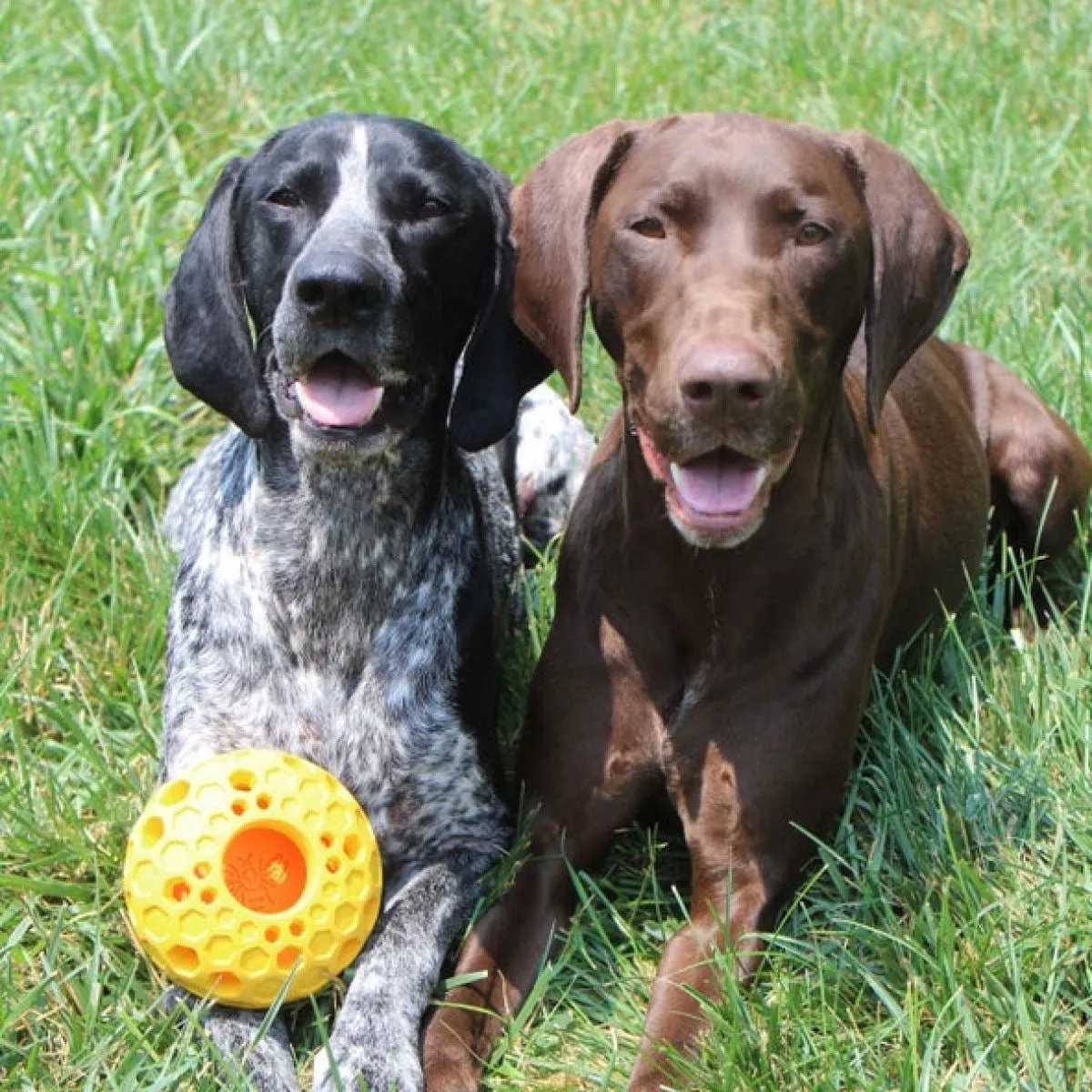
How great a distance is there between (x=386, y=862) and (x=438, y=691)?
391 mm

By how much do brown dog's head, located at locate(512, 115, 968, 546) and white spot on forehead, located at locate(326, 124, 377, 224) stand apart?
317 millimetres

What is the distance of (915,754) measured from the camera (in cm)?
423

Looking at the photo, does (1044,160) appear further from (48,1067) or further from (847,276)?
(48,1067)

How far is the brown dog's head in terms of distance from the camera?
339cm

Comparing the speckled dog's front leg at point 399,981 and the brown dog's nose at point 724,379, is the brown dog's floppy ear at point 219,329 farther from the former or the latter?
A: the brown dog's nose at point 724,379

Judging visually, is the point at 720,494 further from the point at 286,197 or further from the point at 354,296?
the point at 286,197

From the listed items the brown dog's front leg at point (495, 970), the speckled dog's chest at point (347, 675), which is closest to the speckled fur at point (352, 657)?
the speckled dog's chest at point (347, 675)

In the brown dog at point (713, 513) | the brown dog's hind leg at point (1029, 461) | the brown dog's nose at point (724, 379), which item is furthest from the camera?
the brown dog's hind leg at point (1029, 461)

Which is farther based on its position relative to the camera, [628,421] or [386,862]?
[386,862]

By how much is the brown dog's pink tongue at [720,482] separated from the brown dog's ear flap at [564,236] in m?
0.35

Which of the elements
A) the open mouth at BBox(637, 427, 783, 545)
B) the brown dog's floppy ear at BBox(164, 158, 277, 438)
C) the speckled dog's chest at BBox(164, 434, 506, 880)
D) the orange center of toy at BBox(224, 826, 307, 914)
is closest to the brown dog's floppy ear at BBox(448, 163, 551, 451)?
the speckled dog's chest at BBox(164, 434, 506, 880)

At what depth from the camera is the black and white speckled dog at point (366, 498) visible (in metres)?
3.97

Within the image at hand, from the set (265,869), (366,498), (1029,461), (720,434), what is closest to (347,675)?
(366,498)

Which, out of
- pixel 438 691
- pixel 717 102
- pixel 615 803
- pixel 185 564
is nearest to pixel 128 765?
pixel 185 564
